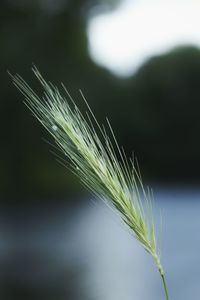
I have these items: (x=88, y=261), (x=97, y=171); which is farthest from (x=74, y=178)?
(x=97, y=171)

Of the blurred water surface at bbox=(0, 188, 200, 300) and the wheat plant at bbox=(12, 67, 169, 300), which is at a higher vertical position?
the wheat plant at bbox=(12, 67, 169, 300)

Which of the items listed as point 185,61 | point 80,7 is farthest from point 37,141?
point 185,61

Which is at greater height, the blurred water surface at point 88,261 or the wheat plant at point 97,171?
the wheat plant at point 97,171

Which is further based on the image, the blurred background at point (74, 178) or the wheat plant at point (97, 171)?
the blurred background at point (74, 178)

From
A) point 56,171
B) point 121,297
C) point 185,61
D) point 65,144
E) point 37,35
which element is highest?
point 185,61

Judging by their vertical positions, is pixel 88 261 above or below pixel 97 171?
below

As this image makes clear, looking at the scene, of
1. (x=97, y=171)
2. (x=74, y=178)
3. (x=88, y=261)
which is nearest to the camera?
(x=97, y=171)

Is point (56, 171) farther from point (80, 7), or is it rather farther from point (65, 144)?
point (65, 144)

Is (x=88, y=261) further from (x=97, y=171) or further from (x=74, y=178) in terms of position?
(x=74, y=178)
